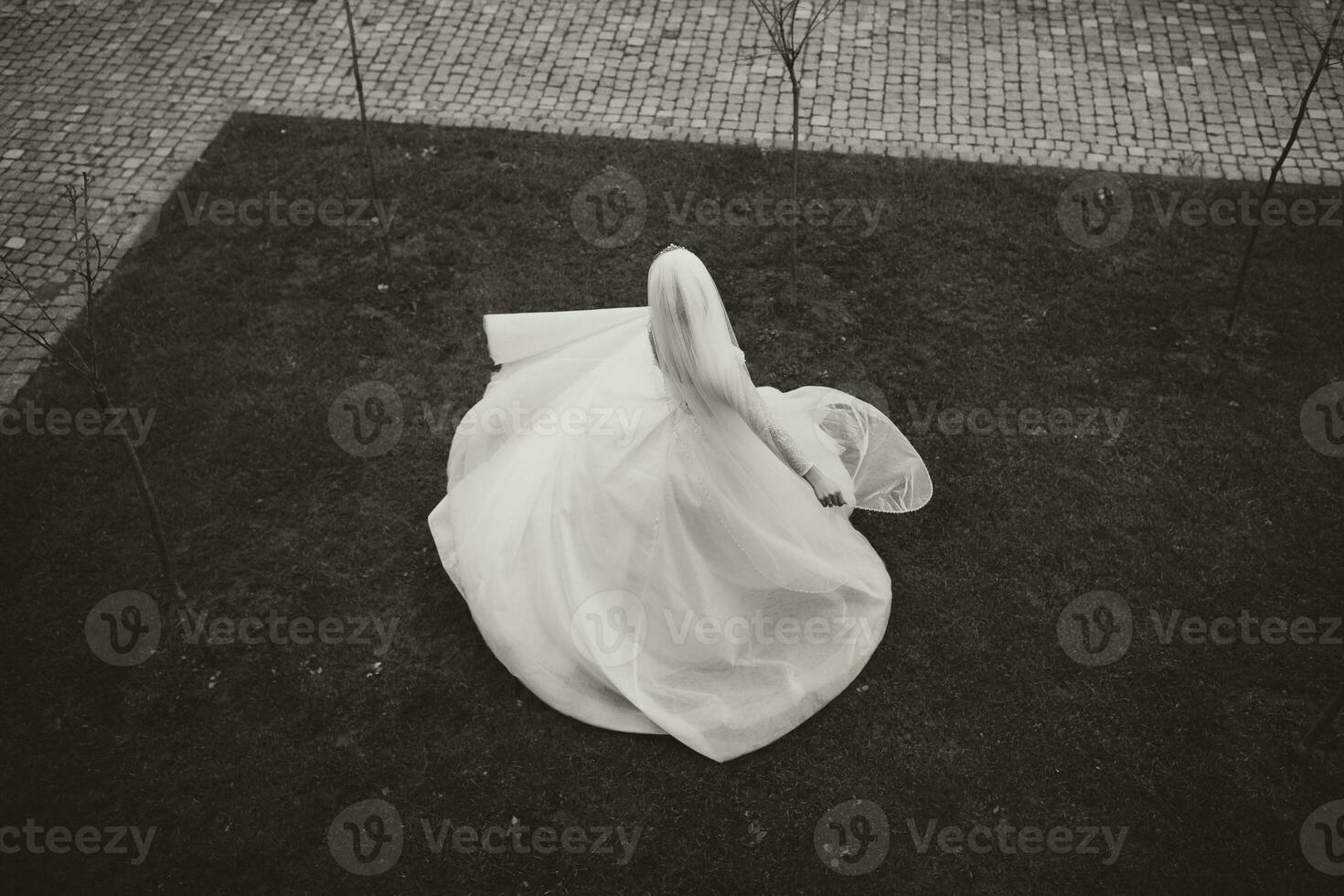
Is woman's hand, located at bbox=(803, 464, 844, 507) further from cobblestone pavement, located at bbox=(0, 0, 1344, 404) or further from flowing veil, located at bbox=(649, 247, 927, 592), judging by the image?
cobblestone pavement, located at bbox=(0, 0, 1344, 404)

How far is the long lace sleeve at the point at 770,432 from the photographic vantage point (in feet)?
17.8

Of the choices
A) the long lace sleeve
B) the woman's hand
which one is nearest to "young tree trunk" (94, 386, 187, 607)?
the long lace sleeve

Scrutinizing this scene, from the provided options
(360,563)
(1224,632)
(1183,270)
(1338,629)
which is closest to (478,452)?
(360,563)

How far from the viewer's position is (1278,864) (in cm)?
541

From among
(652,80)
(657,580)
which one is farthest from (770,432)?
(652,80)

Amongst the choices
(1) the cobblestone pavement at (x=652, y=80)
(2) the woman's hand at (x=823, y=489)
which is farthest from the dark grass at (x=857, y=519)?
(2) the woman's hand at (x=823, y=489)

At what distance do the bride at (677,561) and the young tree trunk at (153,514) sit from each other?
172 cm

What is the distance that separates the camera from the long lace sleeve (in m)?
5.42

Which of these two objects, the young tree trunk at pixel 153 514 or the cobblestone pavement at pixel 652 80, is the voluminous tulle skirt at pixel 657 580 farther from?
the cobblestone pavement at pixel 652 80

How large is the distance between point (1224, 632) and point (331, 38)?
10532 millimetres

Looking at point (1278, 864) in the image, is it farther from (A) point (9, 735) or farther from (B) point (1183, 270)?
(A) point (9, 735)

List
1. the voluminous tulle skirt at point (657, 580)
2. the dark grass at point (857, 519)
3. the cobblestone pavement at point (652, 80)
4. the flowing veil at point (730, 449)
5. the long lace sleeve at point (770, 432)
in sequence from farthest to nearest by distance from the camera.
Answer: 1. the cobblestone pavement at point (652, 80)
2. the voluminous tulle skirt at point (657, 580)
3. the dark grass at point (857, 519)
4. the long lace sleeve at point (770, 432)
5. the flowing veil at point (730, 449)

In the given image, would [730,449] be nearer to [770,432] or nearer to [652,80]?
[770,432]

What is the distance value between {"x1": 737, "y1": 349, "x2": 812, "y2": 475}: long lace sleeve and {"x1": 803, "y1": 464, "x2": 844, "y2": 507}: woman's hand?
0.13ft
